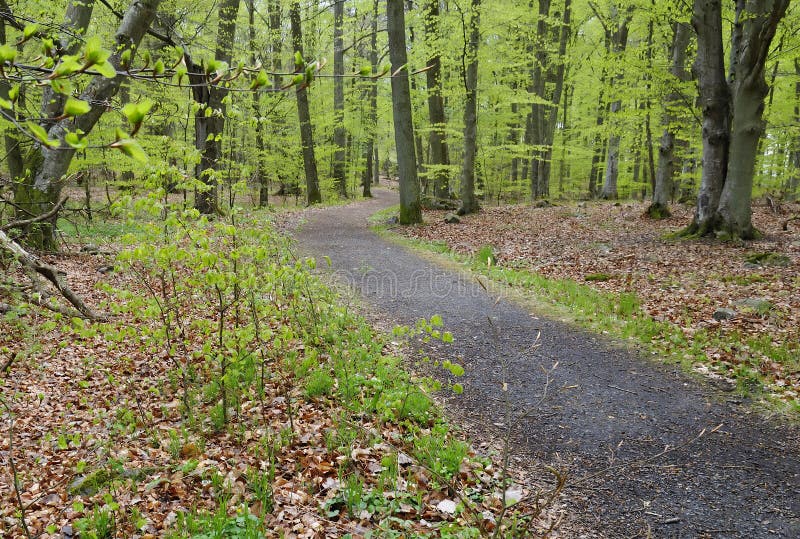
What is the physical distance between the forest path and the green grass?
0.36 meters

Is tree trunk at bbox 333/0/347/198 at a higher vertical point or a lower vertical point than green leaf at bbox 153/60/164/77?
higher

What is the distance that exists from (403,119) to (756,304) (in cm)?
991

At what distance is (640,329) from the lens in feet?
20.4

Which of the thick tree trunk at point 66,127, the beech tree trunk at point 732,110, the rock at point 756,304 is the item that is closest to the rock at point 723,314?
the rock at point 756,304

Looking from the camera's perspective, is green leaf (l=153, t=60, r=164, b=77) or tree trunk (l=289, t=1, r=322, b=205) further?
tree trunk (l=289, t=1, r=322, b=205)

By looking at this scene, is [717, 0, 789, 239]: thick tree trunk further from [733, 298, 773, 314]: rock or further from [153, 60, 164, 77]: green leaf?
[153, 60, 164, 77]: green leaf

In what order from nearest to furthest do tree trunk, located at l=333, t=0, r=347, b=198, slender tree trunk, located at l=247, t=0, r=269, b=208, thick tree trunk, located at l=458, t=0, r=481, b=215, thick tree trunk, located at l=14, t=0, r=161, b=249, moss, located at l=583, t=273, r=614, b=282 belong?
thick tree trunk, located at l=14, t=0, r=161, b=249 → moss, located at l=583, t=273, r=614, b=282 → thick tree trunk, located at l=458, t=0, r=481, b=215 → slender tree trunk, located at l=247, t=0, r=269, b=208 → tree trunk, located at l=333, t=0, r=347, b=198

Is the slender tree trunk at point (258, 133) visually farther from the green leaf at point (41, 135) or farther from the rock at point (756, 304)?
the green leaf at point (41, 135)

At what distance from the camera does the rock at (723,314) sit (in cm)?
616

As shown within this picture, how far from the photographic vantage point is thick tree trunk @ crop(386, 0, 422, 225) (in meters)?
13.1

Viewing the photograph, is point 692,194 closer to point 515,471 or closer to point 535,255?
point 535,255

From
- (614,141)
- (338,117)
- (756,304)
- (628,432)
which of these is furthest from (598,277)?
(338,117)

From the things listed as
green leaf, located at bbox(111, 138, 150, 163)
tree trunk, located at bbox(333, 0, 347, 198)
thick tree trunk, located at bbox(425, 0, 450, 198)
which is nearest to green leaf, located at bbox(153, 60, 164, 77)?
green leaf, located at bbox(111, 138, 150, 163)

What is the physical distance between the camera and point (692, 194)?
60.0ft
